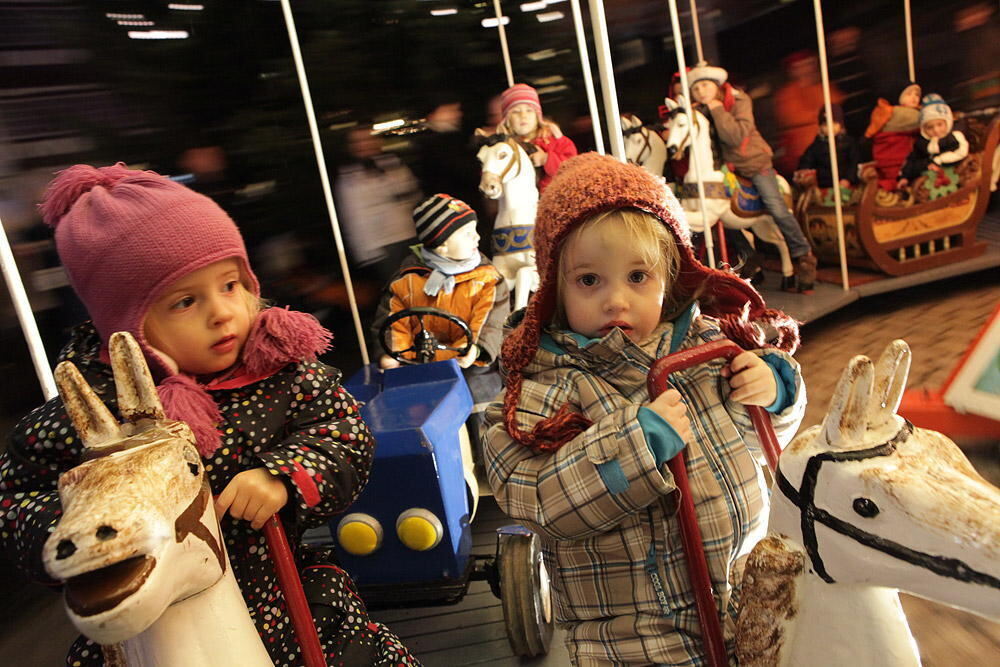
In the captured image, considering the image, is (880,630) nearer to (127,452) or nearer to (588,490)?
(588,490)

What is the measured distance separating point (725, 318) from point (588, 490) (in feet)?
1.46

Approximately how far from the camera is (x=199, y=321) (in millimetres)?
1011

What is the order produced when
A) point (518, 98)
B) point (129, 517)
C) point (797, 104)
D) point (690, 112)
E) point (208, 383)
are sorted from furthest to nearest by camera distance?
point (797, 104)
point (690, 112)
point (518, 98)
point (208, 383)
point (129, 517)

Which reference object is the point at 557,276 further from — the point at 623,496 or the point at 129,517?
the point at 129,517

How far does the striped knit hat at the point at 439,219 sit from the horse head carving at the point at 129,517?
6.30 feet

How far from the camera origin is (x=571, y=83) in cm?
348

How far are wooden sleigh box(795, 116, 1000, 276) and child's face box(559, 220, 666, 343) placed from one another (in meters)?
4.10

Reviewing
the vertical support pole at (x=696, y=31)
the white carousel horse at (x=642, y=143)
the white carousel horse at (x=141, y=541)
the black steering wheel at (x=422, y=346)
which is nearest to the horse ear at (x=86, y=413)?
the white carousel horse at (x=141, y=541)

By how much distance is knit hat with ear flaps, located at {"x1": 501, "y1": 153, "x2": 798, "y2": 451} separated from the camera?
1.07 meters

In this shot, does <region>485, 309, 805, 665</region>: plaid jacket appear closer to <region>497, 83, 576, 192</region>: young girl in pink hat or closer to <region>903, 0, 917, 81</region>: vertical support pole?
<region>497, 83, 576, 192</region>: young girl in pink hat

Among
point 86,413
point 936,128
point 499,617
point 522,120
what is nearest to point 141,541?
point 86,413

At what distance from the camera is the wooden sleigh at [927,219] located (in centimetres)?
446

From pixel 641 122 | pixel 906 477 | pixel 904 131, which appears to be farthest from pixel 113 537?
pixel 904 131

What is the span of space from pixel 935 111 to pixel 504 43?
3024 mm
